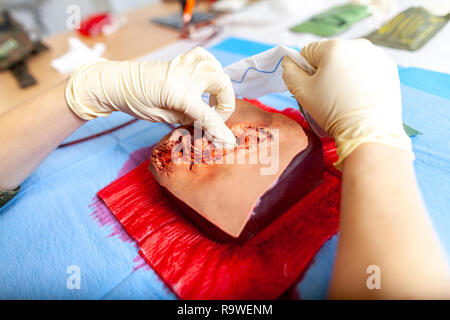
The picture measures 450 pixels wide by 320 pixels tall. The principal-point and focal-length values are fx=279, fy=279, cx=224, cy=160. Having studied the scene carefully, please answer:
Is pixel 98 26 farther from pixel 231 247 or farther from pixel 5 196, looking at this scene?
pixel 231 247

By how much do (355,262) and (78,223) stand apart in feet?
3.55

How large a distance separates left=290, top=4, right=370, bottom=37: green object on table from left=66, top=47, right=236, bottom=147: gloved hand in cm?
146

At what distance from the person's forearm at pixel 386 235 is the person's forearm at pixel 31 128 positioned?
1190mm

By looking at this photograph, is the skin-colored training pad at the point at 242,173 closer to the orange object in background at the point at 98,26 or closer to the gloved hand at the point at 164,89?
the gloved hand at the point at 164,89

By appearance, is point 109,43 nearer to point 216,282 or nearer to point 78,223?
point 78,223

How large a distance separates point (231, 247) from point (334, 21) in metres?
2.08

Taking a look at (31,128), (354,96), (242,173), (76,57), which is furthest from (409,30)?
(76,57)

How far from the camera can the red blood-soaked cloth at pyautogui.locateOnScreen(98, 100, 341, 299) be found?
0.89 m

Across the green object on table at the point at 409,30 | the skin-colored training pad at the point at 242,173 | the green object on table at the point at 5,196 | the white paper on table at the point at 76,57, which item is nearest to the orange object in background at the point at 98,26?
the white paper on table at the point at 76,57

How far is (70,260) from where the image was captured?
3.50 feet

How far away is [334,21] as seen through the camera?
2242 millimetres

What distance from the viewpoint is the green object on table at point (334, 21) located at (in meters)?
2.16
